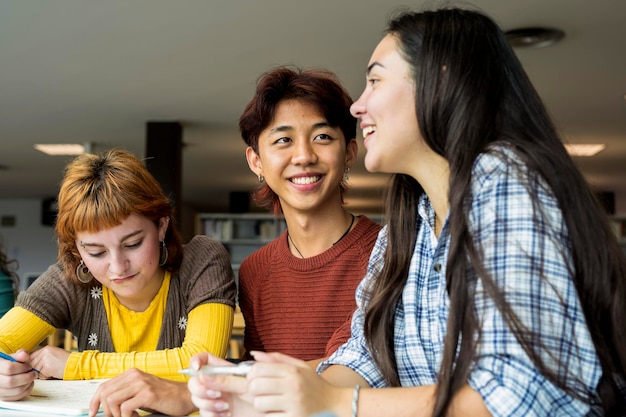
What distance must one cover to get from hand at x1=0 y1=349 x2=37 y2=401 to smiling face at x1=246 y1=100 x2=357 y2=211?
800 mm

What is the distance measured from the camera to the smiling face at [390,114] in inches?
46.3

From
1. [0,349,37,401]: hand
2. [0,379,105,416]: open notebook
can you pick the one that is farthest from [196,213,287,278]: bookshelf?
[0,349,37,401]: hand

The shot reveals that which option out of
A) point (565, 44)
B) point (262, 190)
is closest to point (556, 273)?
point (262, 190)

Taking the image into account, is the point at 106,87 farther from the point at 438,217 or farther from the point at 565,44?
the point at 438,217

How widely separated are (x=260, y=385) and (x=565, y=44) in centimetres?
464

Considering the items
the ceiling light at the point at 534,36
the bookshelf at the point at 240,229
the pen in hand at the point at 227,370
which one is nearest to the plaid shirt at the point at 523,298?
the pen in hand at the point at 227,370

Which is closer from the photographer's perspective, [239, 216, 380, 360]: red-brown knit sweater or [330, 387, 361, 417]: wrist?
[330, 387, 361, 417]: wrist

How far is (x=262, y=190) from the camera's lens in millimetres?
2158

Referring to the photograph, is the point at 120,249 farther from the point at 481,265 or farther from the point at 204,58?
the point at 204,58

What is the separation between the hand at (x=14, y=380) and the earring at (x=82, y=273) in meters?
0.48

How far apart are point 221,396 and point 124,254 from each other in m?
0.81

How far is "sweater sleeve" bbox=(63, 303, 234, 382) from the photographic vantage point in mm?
1625

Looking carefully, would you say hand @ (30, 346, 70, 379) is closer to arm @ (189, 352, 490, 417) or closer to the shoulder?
the shoulder

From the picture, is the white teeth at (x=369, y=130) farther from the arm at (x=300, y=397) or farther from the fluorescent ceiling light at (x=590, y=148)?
the fluorescent ceiling light at (x=590, y=148)
